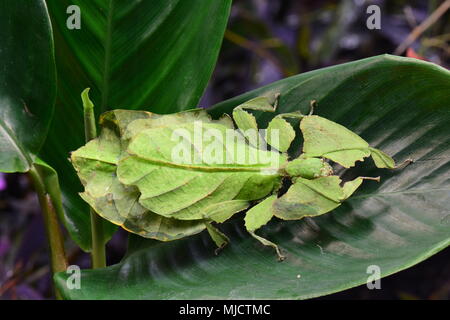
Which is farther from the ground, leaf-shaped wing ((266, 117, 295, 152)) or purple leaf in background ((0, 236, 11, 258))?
leaf-shaped wing ((266, 117, 295, 152))

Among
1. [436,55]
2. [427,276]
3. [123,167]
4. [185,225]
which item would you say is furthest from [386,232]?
[436,55]

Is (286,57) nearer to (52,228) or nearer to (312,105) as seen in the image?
(312,105)

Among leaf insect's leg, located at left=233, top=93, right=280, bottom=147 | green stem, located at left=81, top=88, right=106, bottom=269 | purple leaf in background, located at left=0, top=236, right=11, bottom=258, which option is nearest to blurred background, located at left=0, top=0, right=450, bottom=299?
purple leaf in background, located at left=0, top=236, right=11, bottom=258

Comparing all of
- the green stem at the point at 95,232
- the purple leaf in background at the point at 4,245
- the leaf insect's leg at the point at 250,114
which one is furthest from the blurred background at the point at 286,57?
the leaf insect's leg at the point at 250,114

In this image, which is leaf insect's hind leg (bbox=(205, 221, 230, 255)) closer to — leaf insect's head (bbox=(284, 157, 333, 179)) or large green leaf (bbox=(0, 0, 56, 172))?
leaf insect's head (bbox=(284, 157, 333, 179))

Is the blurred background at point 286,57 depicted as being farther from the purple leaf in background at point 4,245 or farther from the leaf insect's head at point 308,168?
the leaf insect's head at point 308,168

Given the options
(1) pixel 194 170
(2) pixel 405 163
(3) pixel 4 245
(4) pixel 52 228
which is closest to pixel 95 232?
(4) pixel 52 228
